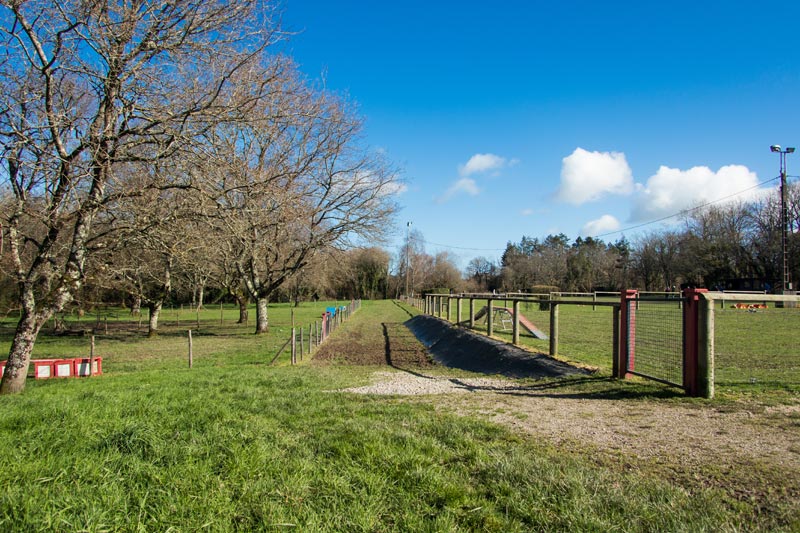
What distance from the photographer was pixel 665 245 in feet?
250

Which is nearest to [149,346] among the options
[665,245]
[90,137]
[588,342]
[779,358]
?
[90,137]

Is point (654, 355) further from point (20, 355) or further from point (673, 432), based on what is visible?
point (20, 355)

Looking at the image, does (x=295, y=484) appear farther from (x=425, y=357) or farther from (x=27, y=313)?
(x=425, y=357)

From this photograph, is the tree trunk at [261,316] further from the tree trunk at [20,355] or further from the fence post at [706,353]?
the fence post at [706,353]

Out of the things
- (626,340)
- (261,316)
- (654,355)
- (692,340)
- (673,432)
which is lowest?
(261,316)

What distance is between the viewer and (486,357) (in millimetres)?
11891

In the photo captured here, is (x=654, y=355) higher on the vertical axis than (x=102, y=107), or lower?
lower

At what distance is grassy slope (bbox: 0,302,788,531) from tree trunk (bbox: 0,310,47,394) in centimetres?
530

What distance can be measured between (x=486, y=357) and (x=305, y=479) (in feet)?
29.9

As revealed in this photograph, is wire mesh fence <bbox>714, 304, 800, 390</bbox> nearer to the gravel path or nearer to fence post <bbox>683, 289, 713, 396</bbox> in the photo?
fence post <bbox>683, 289, 713, 396</bbox>

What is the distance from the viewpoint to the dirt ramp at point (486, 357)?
356 inches

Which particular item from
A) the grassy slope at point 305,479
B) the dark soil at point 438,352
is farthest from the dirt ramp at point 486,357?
the grassy slope at point 305,479

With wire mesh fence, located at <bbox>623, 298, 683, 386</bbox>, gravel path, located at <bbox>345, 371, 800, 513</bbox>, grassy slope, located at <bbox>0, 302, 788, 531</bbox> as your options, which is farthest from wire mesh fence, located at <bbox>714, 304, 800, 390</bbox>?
grassy slope, located at <bbox>0, 302, 788, 531</bbox>

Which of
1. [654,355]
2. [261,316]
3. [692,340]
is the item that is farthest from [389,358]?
[261,316]
